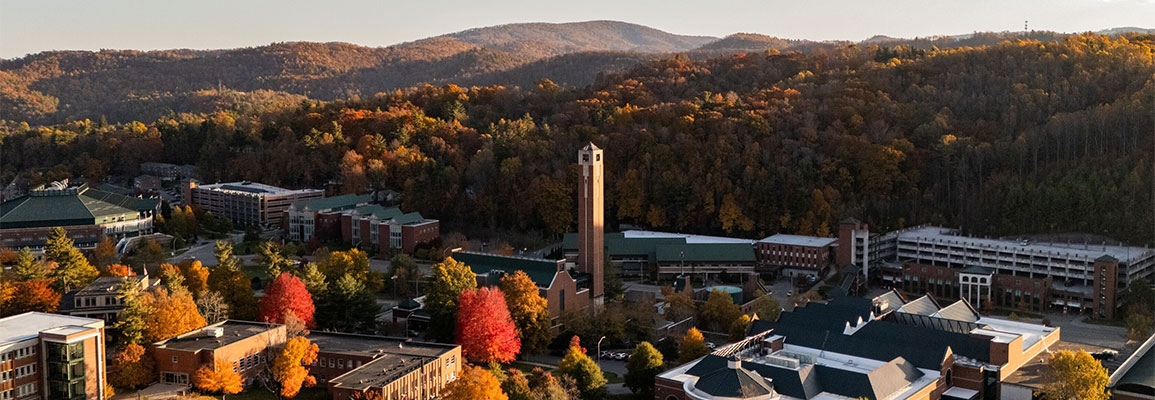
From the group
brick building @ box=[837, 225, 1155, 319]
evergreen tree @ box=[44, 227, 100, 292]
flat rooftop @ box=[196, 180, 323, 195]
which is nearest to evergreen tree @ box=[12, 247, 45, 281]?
evergreen tree @ box=[44, 227, 100, 292]

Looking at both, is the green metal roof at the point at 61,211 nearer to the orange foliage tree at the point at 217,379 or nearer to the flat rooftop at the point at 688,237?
the flat rooftop at the point at 688,237

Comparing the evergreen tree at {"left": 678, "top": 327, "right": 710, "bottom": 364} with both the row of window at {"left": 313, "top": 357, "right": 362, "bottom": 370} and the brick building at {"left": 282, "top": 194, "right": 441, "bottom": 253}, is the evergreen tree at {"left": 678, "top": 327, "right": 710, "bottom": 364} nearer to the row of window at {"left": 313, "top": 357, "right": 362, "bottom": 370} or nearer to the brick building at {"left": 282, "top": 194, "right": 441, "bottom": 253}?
the row of window at {"left": 313, "top": 357, "right": 362, "bottom": 370}

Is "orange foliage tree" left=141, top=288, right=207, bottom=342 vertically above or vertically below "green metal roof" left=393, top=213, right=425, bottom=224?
below

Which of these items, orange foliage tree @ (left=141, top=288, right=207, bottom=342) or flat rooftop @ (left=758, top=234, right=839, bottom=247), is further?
flat rooftop @ (left=758, top=234, right=839, bottom=247)

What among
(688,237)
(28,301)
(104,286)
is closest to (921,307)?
(688,237)

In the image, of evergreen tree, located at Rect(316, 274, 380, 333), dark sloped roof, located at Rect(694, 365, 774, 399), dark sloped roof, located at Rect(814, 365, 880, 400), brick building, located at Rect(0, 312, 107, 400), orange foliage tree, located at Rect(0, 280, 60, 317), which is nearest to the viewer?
dark sloped roof, located at Rect(694, 365, 774, 399)

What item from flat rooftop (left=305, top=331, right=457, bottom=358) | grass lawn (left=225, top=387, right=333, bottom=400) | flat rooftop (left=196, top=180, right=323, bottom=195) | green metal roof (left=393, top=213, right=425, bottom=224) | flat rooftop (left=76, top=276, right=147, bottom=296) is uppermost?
flat rooftop (left=196, top=180, right=323, bottom=195)

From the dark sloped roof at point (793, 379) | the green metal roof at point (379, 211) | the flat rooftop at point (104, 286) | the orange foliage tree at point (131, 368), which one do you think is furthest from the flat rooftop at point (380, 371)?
the green metal roof at point (379, 211)
